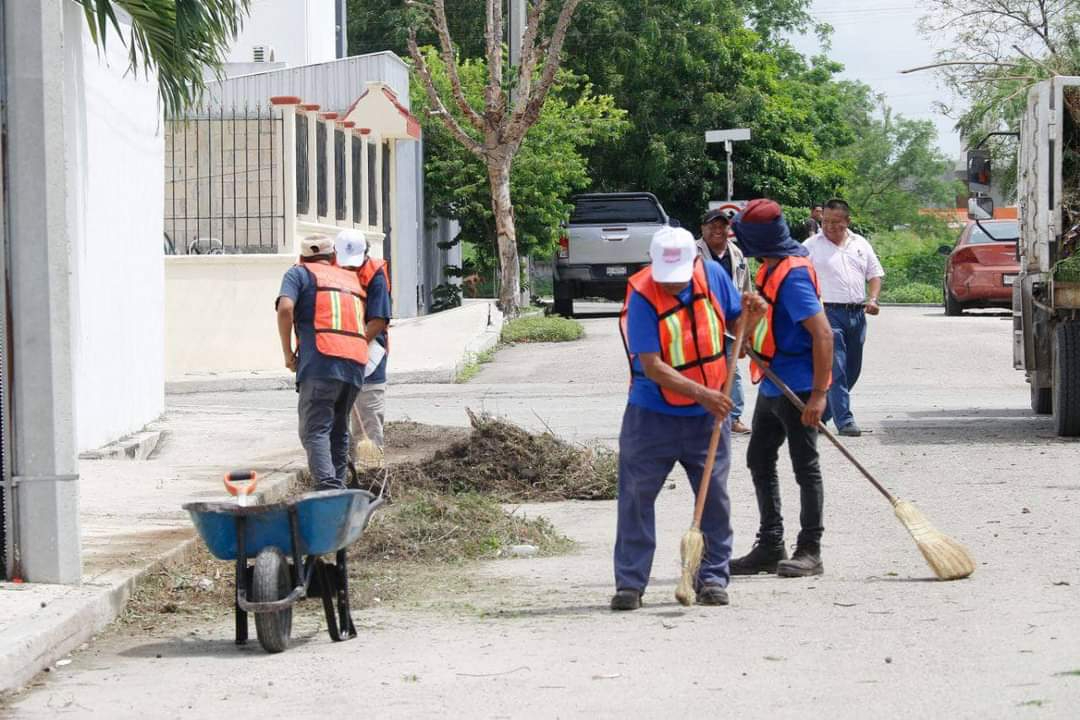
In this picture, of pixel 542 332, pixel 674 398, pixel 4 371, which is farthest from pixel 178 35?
pixel 542 332

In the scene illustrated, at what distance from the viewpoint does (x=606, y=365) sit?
826 inches

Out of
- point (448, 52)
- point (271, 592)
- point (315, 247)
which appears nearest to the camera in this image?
point (271, 592)

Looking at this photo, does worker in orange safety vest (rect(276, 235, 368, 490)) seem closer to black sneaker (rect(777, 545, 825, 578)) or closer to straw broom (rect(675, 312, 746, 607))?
black sneaker (rect(777, 545, 825, 578))

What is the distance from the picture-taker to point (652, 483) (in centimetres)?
741

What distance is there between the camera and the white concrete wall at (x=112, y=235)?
12922mm

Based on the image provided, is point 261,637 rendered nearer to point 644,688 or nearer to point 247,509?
point 247,509

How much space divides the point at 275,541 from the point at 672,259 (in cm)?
186

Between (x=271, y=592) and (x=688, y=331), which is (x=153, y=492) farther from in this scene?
(x=688, y=331)

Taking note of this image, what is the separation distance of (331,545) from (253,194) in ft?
47.5

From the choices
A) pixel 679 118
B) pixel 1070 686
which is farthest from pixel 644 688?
pixel 679 118

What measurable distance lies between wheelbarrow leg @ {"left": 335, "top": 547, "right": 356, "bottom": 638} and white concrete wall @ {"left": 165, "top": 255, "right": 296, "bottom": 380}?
13268 millimetres

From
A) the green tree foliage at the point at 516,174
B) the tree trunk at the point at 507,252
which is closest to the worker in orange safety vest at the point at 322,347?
the tree trunk at the point at 507,252

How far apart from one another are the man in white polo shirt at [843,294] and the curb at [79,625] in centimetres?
602

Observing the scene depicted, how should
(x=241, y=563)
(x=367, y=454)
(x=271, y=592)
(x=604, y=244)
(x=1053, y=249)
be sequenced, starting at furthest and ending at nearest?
(x=604, y=244)
(x=1053, y=249)
(x=367, y=454)
(x=241, y=563)
(x=271, y=592)
